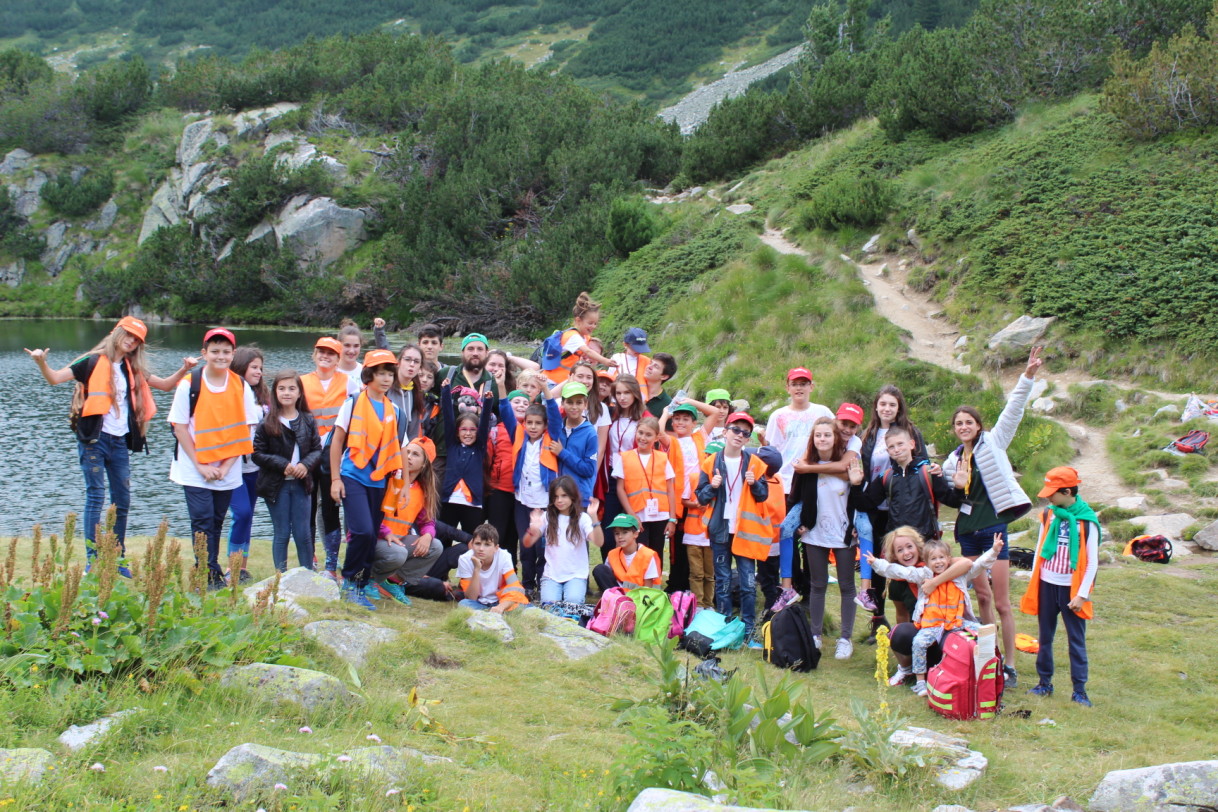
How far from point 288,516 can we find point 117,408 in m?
1.40

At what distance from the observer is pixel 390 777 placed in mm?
3316

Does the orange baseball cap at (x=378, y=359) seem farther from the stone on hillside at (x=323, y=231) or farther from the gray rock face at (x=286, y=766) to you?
the stone on hillside at (x=323, y=231)

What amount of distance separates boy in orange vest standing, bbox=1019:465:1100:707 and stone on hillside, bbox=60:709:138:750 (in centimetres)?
520

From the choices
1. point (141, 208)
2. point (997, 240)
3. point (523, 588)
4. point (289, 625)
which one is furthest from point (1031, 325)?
point (141, 208)

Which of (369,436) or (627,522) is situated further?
(627,522)

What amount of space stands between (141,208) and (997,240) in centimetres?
5324

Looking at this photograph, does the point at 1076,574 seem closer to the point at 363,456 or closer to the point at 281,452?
the point at 363,456

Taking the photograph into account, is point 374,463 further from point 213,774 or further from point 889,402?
point 889,402

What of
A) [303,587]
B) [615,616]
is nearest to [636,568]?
[615,616]

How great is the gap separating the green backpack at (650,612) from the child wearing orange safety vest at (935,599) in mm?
1483

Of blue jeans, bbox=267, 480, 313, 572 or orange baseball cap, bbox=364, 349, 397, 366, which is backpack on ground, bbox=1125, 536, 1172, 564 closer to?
orange baseball cap, bbox=364, 349, 397, 366

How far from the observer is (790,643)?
20.1ft

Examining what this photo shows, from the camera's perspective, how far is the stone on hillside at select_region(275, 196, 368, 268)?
1780 inches

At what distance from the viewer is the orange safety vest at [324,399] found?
23.7 ft
